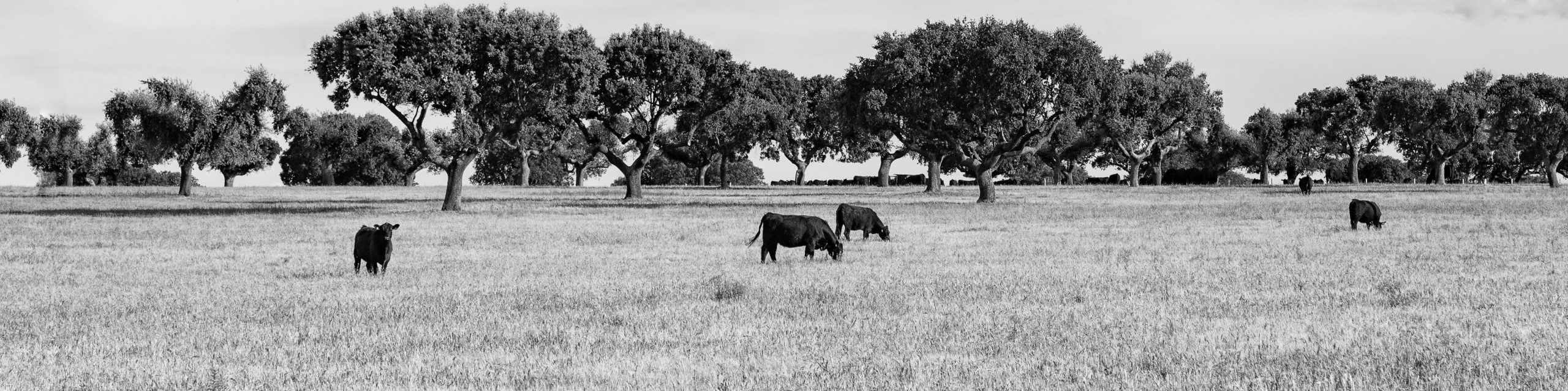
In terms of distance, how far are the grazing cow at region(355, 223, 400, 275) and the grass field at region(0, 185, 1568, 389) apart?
565mm

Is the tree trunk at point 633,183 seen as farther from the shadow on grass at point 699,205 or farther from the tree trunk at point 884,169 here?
the tree trunk at point 884,169

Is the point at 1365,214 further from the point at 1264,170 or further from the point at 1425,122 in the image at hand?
the point at 1264,170

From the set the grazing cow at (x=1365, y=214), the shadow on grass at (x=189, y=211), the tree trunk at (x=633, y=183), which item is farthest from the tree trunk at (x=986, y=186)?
the shadow on grass at (x=189, y=211)

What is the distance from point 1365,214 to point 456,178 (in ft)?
111

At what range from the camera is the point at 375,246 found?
18.7 meters

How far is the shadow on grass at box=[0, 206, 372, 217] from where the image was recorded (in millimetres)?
43719

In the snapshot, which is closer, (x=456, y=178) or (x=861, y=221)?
(x=861, y=221)

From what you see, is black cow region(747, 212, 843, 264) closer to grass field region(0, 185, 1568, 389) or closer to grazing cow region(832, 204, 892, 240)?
grass field region(0, 185, 1568, 389)

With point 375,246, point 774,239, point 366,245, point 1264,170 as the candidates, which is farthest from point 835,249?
point 1264,170

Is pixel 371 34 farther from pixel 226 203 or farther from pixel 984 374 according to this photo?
pixel 984 374

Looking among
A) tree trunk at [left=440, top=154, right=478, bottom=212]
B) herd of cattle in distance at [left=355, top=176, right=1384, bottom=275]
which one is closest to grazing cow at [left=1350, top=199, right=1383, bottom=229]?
herd of cattle in distance at [left=355, top=176, right=1384, bottom=275]

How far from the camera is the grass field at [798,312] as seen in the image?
9.55 meters

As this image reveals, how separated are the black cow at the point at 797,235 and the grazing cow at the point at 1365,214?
50.0 ft

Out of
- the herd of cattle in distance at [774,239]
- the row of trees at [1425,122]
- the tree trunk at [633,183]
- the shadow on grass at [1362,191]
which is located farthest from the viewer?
the row of trees at [1425,122]
